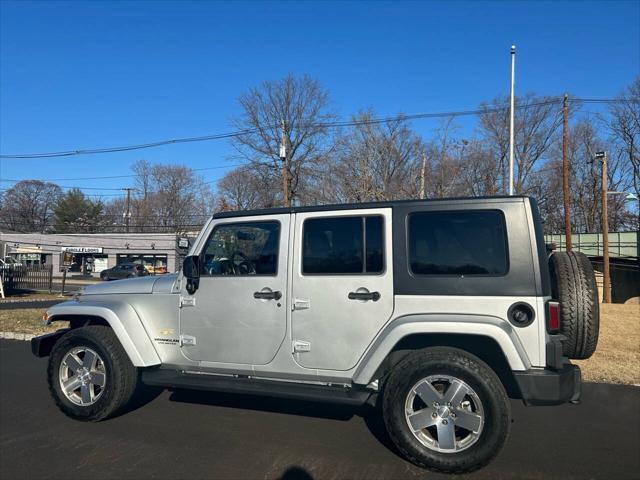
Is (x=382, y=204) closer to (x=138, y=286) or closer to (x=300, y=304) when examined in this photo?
(x=300, y=304)

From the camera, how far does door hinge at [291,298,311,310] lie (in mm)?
4258

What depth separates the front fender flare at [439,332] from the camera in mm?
3662

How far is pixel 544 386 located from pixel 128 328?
3.59 m

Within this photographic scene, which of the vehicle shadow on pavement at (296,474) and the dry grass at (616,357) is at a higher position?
the dry grass at (616,357)

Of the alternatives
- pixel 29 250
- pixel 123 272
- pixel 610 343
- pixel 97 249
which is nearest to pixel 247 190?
pixel 123 272

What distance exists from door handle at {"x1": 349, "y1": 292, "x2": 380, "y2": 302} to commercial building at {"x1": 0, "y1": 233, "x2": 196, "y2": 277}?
5039 cm

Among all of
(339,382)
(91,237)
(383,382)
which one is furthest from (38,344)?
(91,237)

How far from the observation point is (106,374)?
15.5 ft

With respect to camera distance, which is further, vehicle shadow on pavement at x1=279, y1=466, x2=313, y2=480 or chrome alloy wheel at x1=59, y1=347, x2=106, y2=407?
chrome alloy wheel at x1=59, y1=347, x2=106, y2=407

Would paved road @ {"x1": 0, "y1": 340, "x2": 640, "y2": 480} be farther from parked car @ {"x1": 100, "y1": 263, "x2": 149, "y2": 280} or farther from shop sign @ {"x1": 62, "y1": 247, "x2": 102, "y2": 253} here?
shop sign @ {"x1": 62, "y1": 247, "x2": 102, "y2": 253}

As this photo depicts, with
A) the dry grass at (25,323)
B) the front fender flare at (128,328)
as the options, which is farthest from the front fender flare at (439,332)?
the dry grass at (25,323)

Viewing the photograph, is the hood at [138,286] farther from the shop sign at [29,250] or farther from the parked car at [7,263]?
the shop sign at [29,250]

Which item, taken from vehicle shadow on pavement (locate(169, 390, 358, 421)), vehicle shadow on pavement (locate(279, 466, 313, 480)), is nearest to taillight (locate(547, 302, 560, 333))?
vehicle shadow on pavement (locate(279, 466, 313, 480))

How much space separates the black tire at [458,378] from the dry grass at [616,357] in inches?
139
